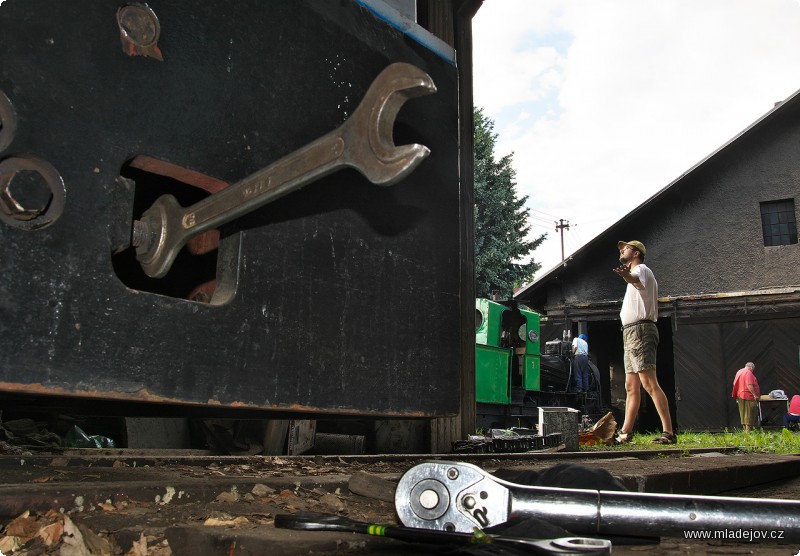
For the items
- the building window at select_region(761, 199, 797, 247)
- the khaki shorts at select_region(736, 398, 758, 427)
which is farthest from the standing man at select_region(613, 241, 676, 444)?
the building window at select_region(761, 199, 797, 247)

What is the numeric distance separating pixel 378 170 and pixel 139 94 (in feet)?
1.25

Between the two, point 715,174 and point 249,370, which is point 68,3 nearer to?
point 249,370

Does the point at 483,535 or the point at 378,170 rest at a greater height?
the point at 378,170

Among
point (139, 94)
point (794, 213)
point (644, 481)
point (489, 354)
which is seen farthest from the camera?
point (794, 213)

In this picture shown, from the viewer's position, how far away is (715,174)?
18.8 m

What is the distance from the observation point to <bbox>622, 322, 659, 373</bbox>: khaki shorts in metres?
6.26

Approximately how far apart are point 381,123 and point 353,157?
0.21 ft

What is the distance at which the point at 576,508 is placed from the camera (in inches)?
43.9

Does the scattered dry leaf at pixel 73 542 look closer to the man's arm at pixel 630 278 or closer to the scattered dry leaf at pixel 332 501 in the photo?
the scattered dry leaf at pixel 332 501

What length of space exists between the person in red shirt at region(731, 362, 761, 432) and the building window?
347cm

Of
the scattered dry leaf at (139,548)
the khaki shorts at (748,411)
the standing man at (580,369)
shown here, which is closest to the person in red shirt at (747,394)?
the khaki shorts at (748,411)

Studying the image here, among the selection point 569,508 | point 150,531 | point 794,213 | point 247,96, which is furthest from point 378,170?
point 794,213

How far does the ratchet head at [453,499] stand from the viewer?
1108 millimetres

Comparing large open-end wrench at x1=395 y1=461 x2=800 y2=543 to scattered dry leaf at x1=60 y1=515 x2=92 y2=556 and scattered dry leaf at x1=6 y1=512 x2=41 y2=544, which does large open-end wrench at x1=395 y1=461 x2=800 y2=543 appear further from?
scattered dry leaf at x1=6 y1=512 x2=41 y2=544
